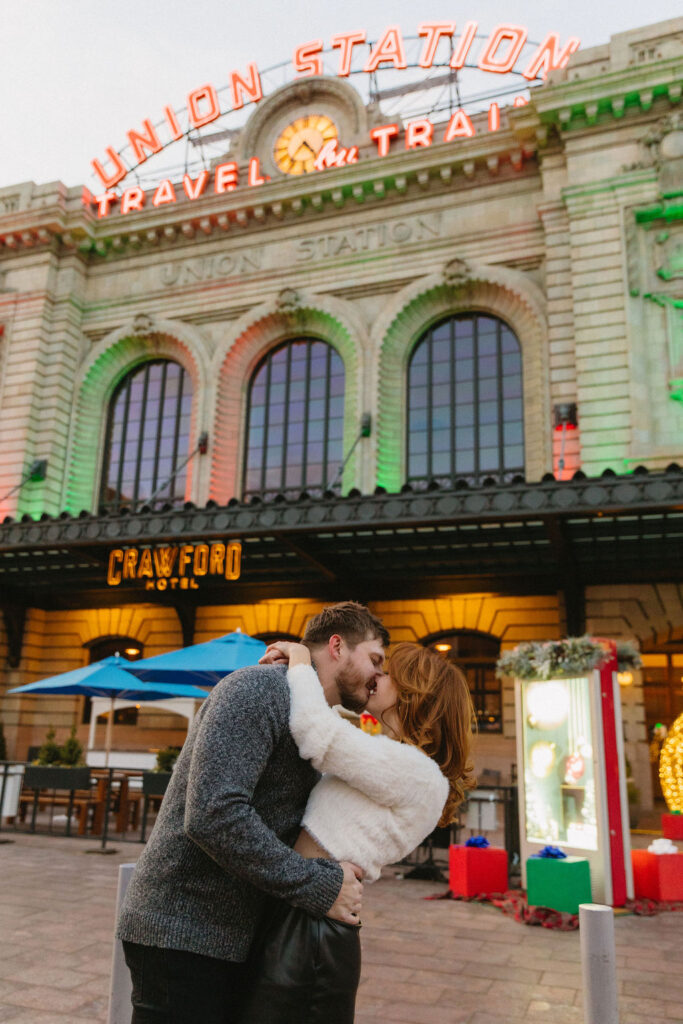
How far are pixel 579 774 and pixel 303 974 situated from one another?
771cm

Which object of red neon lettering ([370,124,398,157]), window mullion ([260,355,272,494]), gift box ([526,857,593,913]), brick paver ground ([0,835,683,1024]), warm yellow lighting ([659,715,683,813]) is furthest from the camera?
red neon lettering ([370,124,398,157])

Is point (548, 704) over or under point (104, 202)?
under

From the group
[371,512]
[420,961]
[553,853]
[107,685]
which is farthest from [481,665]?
[420,961]

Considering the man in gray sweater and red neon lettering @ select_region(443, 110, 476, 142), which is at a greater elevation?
red neon lettering @ select_region(443, 110, 476, 142)

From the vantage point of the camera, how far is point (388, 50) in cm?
2430

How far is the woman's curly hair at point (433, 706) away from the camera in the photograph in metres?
2.48

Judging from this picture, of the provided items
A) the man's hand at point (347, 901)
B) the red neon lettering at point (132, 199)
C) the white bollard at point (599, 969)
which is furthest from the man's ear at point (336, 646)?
the red neon lettering at point (132, 199)

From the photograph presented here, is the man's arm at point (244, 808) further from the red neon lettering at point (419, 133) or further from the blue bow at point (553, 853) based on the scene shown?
the red neon lettering at point (419, 133)

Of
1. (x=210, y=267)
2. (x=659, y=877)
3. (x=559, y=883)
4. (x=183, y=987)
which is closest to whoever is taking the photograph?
(x=183, y=987)

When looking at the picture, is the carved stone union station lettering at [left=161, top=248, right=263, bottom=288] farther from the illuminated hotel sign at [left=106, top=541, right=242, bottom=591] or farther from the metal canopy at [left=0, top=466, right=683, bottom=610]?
the illuminated hotel sign at [left=106, top=541, right=242, bottom=591]

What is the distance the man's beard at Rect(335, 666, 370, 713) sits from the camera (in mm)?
2453

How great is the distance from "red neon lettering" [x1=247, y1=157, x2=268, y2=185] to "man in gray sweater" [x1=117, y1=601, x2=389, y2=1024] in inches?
933

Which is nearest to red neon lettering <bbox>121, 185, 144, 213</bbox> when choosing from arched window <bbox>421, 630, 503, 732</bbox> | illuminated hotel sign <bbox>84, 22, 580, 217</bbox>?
illuminated hotel sign <bbox>84, 22, 580, 217</bbox>

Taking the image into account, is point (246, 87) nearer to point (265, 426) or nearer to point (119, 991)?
point (265, 426)
